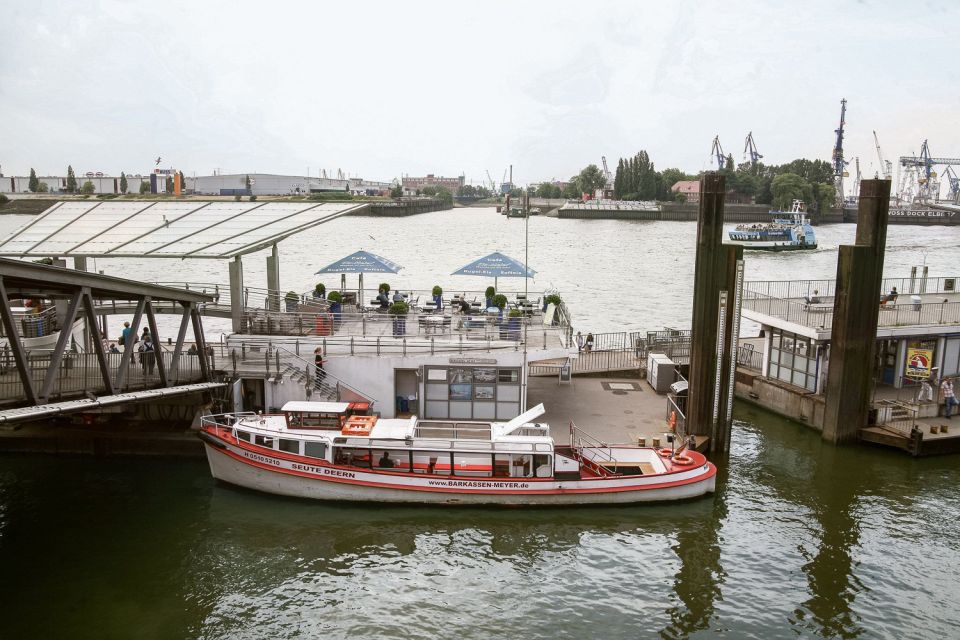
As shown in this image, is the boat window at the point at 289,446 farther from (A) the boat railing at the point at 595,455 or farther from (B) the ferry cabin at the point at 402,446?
(A) the boat railing at the point at 595,455

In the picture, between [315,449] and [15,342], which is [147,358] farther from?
[15,342]

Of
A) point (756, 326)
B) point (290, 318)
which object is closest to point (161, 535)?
point (290, 318)

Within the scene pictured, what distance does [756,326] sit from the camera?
5650 centimetres

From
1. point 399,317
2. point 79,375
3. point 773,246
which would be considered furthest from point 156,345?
point 773,246

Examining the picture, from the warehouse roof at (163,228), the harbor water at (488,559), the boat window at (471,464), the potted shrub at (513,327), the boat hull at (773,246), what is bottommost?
the harbor water at (488,559)

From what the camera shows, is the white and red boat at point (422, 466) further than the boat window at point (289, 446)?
No

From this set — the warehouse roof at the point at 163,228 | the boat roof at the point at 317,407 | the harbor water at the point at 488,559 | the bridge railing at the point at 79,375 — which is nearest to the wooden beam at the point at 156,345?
the bridge railing at the point at 79,375

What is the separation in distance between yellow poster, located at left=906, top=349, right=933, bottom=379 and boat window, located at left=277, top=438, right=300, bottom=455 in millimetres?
24065

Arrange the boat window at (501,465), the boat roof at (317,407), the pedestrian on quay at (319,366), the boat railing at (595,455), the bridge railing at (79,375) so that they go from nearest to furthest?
the bridge railing at (79,375) < the boat window at (501,465) < the boat roof at (317,407) < the boat railing at (595,455) < the pedestrian on quay at (319,366)

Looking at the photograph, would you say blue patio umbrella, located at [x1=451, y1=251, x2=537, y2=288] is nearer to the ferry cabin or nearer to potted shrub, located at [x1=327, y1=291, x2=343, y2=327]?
potted shrub, located at [x1=327, y1=291, x2=343, y2=327]

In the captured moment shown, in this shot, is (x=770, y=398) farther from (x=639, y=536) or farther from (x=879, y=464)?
→ (x=639, y=536)

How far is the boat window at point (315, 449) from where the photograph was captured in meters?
23.0

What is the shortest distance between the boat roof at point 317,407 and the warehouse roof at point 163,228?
6.82m

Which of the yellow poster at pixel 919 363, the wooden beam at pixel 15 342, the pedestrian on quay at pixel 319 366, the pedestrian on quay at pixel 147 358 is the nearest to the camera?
the wooden beam at pixel 15 342
